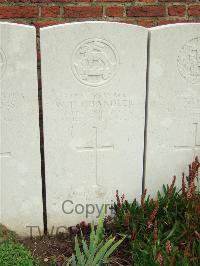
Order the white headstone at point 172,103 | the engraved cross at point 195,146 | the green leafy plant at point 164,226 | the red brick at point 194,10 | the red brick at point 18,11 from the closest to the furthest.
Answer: the green leafy plant at point 164,226 → the white headstone at point 172,103 → the engraved cross at point 195,146 → the red brick at point 18,11 → the red brick at point 194,10

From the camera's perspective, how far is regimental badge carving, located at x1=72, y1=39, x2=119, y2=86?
267 centimetres

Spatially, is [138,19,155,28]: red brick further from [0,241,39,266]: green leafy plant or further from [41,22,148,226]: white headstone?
[0,241,39,266]: green leafy plant

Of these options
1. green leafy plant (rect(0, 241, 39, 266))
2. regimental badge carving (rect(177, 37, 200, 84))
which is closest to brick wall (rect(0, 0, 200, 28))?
regimental badge carving (rect(177, 37, 200, 84))

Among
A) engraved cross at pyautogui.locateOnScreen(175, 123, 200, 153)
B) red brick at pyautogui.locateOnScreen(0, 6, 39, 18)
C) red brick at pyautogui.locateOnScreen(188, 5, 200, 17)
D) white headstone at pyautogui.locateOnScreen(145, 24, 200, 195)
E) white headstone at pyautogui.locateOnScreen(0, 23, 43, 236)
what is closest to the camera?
white headstone at pyautogui.locateOnScreen(0, 23, 43, 236)

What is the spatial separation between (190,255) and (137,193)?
756 mm

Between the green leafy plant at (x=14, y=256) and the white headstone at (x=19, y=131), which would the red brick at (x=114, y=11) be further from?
the green leafy plant at (x=14, y=256)

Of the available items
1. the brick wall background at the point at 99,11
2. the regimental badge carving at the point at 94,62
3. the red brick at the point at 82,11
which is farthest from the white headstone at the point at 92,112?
the red brick at the point at 82,11

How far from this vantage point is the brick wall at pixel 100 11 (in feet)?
12.3

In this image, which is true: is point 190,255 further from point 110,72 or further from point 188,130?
point 110,72

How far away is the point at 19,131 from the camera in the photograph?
2.77m

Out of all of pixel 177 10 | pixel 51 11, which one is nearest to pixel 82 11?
pixel 51 11

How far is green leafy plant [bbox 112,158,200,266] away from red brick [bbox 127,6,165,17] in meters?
1.66

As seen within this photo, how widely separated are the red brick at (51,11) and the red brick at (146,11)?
0.65 m

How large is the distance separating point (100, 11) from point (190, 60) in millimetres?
1323
